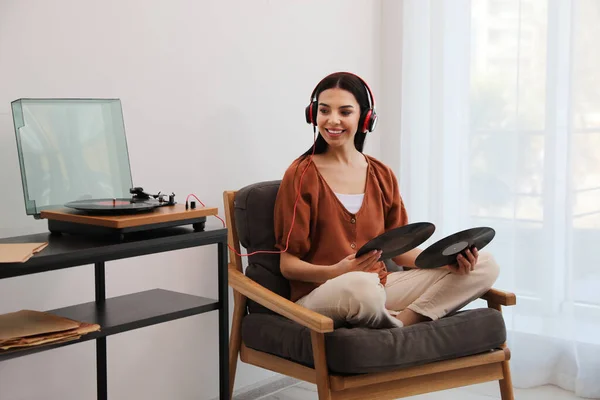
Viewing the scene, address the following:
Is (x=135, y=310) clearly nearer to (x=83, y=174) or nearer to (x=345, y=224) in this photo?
(x=83, y=174)

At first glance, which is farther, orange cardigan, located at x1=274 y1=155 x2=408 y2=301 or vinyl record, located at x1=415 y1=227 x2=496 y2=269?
orange cardigan, located at x1=274 y1=155 x2=408 y2=301

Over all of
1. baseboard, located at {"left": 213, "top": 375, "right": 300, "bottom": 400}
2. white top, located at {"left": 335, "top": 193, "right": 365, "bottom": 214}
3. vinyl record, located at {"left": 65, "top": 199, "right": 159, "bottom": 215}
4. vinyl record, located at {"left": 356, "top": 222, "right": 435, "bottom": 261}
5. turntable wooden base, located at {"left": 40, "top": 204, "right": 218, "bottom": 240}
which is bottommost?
baseboard, located at {"left": 213, "top": 375, "right": 300, "bottom": 400}

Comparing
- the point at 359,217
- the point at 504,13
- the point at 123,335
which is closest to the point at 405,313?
the point at 359,217

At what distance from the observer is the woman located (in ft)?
6.56

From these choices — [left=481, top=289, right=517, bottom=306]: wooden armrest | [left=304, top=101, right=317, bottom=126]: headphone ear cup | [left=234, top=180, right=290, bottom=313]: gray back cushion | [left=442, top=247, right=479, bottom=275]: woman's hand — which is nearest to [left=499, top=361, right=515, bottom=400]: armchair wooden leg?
[left=481, top=289, right=517, bottom=306]: wooden armrest

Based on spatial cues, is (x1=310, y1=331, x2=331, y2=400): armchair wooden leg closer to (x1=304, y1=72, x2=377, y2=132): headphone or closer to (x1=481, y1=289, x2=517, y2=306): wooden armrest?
(x1=481, y1=289, x2=517, y2=306): wooden armrest

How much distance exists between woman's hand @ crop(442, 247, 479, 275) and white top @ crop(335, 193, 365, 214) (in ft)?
1.04

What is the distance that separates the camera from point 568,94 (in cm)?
257

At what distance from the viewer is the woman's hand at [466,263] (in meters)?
1.99

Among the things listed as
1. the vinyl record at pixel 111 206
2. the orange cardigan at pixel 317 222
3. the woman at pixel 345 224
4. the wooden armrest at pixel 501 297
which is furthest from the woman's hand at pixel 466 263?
the vinyl record at pixel 111 206

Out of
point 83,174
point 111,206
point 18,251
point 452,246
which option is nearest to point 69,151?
point 83,174

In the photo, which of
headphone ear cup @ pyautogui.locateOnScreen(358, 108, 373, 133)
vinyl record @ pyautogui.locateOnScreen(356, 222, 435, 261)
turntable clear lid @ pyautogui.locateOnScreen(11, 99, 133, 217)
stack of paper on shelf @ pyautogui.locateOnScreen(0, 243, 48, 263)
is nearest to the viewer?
stack of paper on shelf @ pyautogui.locateOnScreen(0, 243, 48, 263)

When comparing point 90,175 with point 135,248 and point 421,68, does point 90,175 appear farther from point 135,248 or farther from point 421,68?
point 421,68

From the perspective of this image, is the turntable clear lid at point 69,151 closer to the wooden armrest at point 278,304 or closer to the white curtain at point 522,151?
the wooden armrest at point 278,304
